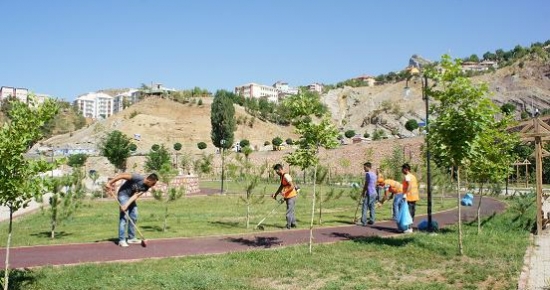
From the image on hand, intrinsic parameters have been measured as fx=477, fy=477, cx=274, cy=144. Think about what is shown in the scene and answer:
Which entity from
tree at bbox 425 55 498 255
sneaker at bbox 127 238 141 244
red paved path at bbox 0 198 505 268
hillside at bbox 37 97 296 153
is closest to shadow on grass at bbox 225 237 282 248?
red paved path at bbox 0 198 505 268

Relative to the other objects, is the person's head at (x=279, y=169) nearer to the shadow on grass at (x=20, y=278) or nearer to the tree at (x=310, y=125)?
the tree at (x=310, y=125)

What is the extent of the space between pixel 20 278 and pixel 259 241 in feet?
15.3

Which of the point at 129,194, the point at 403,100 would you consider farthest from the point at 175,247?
the point at 403,100

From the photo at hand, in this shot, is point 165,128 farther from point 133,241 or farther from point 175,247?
point 175,247

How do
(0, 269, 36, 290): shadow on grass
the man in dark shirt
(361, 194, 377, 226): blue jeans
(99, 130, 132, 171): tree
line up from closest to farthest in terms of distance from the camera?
(0, 269, 36, 290): shadow on grass, the man in dark shirt, (361, 194, 377, 226): blue jeans, (99, 130, 132, 171): tree

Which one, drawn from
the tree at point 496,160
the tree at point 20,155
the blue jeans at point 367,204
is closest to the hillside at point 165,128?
the blue jeans at point 367,204

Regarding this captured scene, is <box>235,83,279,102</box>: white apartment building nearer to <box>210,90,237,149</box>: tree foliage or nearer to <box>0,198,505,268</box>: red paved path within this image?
<box>210,90,237,149</box>: tree foliage

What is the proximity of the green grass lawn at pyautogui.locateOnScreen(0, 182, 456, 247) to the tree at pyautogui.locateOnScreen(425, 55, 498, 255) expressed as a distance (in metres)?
4.67

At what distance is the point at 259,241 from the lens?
9.96 metres

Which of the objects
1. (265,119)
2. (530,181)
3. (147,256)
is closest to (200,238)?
(147,256)

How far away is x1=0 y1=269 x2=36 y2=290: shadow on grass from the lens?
20.4 ft

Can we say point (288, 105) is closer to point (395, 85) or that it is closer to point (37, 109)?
point (37, 109)

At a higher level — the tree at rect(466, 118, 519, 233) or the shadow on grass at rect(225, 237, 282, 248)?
the tree at rect(466, 118, 519, 233)

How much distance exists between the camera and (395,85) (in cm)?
9225
